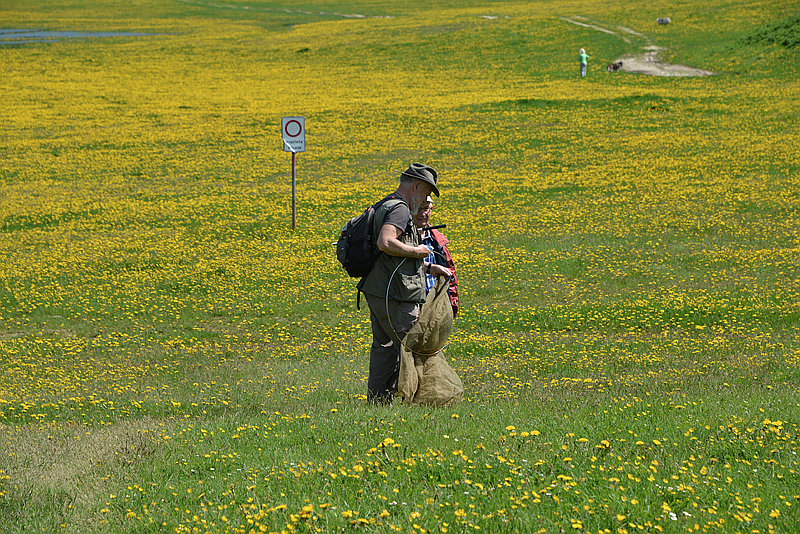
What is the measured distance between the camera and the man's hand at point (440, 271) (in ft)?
25.5

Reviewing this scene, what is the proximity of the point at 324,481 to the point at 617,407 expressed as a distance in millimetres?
2974

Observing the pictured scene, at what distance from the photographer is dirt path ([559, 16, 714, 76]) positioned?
40.1m

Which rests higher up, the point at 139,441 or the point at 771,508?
the point at 771,508

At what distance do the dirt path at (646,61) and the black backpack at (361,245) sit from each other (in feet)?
116

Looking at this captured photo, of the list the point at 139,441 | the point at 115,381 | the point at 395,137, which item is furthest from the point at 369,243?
the point at 395,137

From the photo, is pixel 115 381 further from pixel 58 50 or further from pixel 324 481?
pixel 58 50

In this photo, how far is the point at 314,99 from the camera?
38281 mm

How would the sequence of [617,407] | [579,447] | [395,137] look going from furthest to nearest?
1. [395,137]
2. [617,407]
3. [579,447]

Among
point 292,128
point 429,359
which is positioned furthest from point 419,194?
point 292,128

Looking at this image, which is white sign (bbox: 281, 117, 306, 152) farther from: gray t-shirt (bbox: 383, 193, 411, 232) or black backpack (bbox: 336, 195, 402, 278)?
gray t-shirt (bbox: 383, 193, 411, 232)

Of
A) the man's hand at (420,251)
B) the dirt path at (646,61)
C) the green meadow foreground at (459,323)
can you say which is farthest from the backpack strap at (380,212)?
the dirt path at (646,61)

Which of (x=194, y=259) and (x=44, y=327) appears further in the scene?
(x=194, y=259)

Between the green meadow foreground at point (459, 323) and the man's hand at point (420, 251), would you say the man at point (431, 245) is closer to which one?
the man's hand at point (420, 251)

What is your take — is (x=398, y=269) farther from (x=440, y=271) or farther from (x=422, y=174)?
(x=422, y=174)
